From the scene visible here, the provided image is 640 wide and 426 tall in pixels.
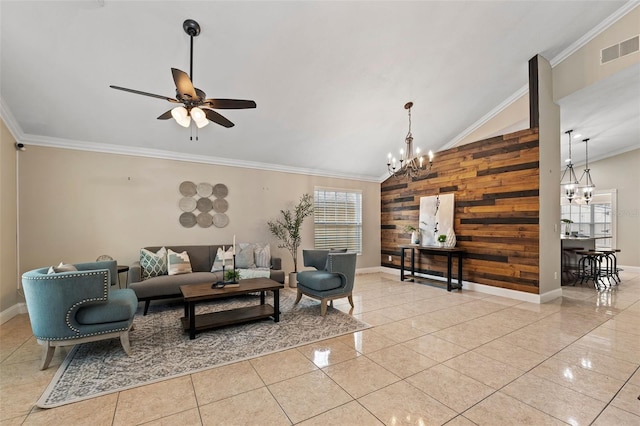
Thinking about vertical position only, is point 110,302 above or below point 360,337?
above

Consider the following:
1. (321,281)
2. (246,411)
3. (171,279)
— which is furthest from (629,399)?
(171,279)

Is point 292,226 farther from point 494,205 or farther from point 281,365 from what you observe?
point 494,205

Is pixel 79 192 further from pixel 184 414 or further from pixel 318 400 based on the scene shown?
pixel 318 400

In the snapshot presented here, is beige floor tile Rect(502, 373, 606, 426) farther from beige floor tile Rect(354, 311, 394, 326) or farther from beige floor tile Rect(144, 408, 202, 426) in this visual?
beige floor tile Rect(144, 408, 202, 426)

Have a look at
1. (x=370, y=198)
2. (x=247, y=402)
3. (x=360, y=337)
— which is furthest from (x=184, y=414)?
(x=370, y=198)

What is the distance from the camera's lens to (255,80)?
376 cm

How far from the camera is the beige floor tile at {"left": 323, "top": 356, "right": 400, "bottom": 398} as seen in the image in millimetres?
2203

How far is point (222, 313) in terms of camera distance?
12.1 feet

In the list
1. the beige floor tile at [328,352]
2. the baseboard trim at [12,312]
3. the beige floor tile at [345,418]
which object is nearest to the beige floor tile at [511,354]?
the beige floor tile at [328,352]

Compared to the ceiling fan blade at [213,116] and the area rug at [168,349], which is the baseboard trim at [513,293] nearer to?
the area rug at [168,349]

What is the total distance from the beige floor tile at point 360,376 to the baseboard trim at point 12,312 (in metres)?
4.38

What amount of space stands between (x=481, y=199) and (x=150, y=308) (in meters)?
6.15

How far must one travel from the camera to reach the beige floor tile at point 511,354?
8.50 feet

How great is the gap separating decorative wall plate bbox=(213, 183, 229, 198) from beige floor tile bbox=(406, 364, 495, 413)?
4642 mm
